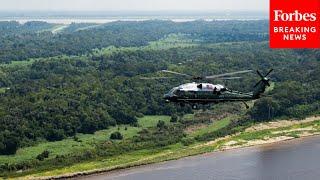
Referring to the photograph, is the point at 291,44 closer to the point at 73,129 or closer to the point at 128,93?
the point at 73,129

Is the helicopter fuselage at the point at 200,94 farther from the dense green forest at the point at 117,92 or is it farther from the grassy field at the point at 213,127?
the grassy field at the point at 213,127

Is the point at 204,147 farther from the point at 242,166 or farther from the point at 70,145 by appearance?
the point at 70,145

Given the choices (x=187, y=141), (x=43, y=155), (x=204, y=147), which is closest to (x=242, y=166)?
(x=204, y=147)

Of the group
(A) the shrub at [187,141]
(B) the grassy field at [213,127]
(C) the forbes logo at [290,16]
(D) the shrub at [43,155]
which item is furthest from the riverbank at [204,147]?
(C) the forbes logo at [290,16]

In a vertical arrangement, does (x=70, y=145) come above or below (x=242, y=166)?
above

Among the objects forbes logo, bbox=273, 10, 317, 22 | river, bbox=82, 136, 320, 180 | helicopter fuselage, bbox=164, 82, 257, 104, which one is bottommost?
river, bbox=82, 136, 320, 180

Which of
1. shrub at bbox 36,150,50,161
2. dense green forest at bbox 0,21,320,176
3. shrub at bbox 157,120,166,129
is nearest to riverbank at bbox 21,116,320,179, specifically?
dense green forest at bbox 0,21,320,176

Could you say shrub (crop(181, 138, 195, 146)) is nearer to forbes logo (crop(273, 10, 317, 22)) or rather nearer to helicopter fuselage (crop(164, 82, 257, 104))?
forbes logo (crop(273, 10, 317, 22))
